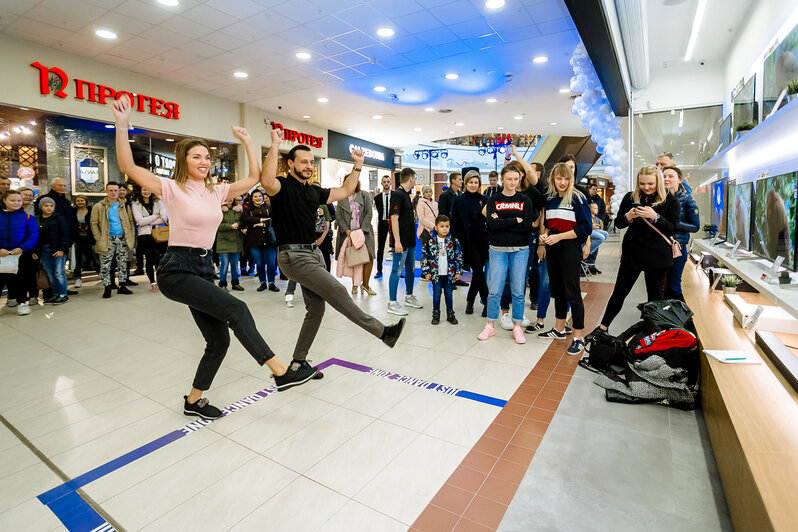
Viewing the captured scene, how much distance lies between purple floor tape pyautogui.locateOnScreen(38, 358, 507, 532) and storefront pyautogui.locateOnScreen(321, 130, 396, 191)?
→ 9362 millimetres

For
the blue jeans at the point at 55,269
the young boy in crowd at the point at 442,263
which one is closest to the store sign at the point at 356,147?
the blue jeans at the point at 55,269

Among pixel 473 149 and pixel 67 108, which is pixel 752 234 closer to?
pixel 67 108

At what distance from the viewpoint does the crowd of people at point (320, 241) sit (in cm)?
228

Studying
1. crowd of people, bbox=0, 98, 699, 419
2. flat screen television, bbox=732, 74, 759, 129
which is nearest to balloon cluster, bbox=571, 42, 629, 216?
crowd of people, bbox=0, 98, 699, 419

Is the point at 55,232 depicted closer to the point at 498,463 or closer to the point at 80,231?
the point at 80,231

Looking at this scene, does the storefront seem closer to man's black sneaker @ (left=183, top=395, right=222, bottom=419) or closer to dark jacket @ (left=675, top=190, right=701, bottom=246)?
dark jacket @ (left=675, top=190, right=701, bottom=246)

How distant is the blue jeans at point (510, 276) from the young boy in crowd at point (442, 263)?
65cm

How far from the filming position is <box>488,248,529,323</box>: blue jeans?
369cm

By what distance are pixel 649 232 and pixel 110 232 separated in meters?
6.51

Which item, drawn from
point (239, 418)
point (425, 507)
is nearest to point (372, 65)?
point (239, 418)

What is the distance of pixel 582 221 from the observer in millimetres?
3404

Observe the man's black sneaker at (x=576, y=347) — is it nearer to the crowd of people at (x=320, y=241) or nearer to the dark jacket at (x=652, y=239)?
the crowd of people at (x=320, y=241)

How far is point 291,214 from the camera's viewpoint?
8.68 feet

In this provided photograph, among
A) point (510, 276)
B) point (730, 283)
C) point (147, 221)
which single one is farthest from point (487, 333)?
point (147, 221)
